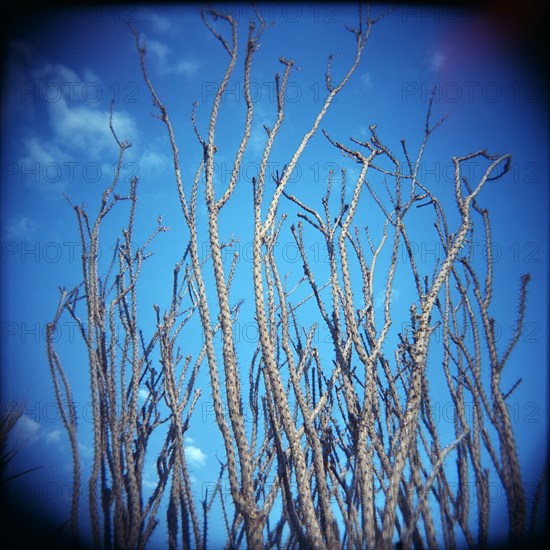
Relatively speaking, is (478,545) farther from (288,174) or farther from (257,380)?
(288,174)

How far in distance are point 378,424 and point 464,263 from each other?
2313 millimetres

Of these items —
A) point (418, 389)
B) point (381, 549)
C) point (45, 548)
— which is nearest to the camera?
point (381, 549)

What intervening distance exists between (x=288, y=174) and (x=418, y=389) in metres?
2.63

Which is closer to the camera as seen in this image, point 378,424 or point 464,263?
point 464,263

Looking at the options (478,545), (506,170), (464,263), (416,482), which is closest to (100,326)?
(416,482)

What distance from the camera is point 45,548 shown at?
3.53 m

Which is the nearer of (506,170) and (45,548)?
(45,548)

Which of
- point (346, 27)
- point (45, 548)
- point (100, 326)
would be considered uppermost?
point (346, 27)

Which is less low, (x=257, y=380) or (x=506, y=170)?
(x=506, y=170)

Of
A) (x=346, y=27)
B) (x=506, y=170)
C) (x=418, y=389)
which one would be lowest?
(x=418, y=389)

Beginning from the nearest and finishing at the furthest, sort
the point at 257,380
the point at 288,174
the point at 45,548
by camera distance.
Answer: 1. the point at 45,548
2. the point at 288,174
3. the point at 257,380

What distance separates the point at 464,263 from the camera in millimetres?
4047

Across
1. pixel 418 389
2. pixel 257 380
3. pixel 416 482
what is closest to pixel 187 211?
pixel 257 380

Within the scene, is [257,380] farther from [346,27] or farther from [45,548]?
[346,27]
